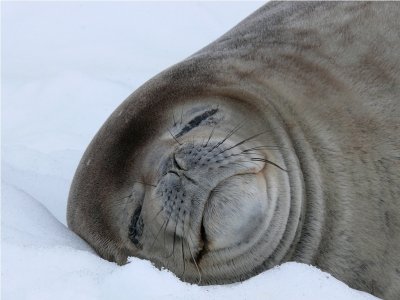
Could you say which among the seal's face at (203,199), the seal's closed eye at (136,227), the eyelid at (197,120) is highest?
the eyelid at (197,120)

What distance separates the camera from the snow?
7.66 ft

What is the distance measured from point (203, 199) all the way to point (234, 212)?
0.34 feet

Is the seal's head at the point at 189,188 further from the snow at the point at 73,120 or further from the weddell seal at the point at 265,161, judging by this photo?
the snow at the point at 73,120

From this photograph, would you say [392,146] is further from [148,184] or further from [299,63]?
[148,184]

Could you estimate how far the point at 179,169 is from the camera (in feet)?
8.59

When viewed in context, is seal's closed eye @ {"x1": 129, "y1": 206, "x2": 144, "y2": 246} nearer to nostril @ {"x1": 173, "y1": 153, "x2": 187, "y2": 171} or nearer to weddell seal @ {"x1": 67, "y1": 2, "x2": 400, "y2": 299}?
weddell seal @ {"x1": 67, "y1": 2, "x2": 400, "y2": 299}

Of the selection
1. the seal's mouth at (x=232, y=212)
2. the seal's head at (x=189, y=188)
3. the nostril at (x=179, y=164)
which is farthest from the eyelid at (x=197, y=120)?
the seal's mouth at (x=232, y=212)

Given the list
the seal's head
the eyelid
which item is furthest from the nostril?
the eyelid

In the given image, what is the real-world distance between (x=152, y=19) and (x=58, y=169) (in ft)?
5.66

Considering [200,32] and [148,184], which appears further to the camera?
[200,32]

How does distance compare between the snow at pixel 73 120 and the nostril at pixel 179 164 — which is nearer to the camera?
the snow at pixel 73 120

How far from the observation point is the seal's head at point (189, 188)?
2.56 meters

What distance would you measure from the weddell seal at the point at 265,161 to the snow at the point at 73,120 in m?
0.20

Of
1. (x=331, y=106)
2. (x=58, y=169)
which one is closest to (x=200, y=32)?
(x=58, y=169)
